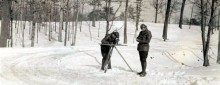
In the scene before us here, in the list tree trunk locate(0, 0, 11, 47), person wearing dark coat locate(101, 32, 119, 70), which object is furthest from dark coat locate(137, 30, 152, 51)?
tree trunk locate(0, 0, 11, 47)

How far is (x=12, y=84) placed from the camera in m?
11.0

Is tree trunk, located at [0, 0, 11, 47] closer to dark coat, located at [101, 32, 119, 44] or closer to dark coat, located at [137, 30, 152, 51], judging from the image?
dark coat, located at [101, 32, 119, 44]

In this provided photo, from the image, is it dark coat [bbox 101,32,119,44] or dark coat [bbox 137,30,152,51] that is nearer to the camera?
dark coat [bbox 137,30,152,51]

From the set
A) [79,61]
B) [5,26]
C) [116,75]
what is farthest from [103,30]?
[116,75]

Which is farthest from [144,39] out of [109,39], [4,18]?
[4,18]

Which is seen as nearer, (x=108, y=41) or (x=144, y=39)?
(x=144, y=39)

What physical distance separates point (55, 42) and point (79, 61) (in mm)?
35097

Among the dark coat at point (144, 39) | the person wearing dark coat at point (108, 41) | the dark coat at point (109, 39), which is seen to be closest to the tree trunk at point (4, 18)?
the person wearing dark coat at point (108, 41)

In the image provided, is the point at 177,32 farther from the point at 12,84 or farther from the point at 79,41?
the point at 12,84

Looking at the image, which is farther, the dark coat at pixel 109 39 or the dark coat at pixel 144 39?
the dark coat at pixel 109 39

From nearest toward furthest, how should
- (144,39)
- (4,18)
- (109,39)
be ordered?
1. (144,39)
2. (109,39)
3. (4,18)

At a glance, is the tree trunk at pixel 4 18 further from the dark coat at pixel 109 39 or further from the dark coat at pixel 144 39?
the dark coat at pixel 144 39

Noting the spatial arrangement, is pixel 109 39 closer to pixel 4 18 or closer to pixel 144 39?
pixel 144 39

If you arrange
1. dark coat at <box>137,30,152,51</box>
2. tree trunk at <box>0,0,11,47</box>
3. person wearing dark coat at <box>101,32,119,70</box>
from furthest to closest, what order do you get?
1. tree trunk at <box>0,0,11,47</box>
2. person wearing dark coat at <box>101,32,119,70</box>
3. dark coat at <box>137,30,152,51</box>
